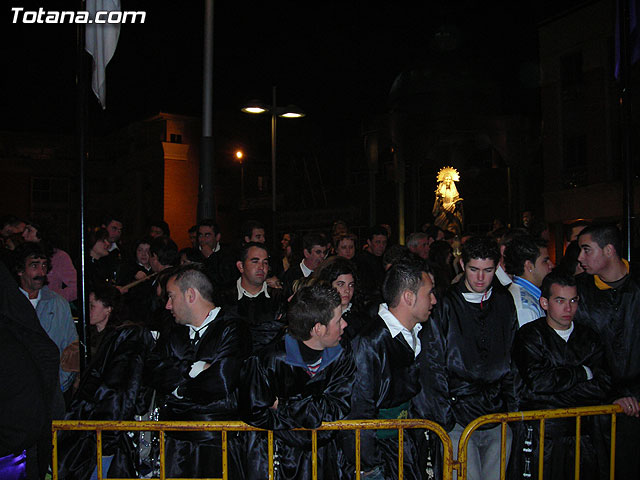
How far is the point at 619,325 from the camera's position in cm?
491

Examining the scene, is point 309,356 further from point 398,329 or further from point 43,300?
point 43,300

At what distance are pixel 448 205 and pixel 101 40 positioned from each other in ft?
54.9

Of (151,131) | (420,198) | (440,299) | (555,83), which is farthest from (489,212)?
(440,299)

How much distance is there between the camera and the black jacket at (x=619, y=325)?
15.9ft

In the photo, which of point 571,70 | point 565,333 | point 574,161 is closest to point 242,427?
point 565,333

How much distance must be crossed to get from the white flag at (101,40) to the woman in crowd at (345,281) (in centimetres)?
234

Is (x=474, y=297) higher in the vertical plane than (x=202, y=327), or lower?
higher

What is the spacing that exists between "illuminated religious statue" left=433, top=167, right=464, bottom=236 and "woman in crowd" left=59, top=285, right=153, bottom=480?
649 inches

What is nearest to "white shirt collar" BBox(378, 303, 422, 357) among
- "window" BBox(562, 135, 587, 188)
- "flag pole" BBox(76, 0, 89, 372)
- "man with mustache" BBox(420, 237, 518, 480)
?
"man with mustache" BBox(420, 237, 518, 480)

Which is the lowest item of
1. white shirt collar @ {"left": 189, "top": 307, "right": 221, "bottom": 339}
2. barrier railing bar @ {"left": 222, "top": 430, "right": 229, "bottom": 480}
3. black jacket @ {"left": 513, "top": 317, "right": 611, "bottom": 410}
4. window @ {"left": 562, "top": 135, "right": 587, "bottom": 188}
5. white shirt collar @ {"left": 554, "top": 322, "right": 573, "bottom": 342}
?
barrier railing bar @ {"left": 222, "top": 430, "right": 229, "bottom": 480}

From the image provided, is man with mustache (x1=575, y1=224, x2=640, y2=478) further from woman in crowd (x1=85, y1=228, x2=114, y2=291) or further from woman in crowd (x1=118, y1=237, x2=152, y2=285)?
woman in crowd (x1=85, y1=228, x2=114, y2=291)

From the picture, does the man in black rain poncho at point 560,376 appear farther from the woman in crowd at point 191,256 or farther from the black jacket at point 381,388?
the woman in crowd at point 191,256

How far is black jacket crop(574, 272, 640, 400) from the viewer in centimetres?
484

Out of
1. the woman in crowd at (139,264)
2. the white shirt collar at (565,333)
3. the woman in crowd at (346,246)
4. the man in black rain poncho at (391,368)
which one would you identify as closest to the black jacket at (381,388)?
the man in black rain poncho at (391,368)
